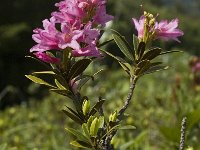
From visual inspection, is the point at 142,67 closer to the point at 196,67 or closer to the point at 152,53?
the point at 152,53

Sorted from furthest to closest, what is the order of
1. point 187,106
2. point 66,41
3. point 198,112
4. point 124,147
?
point 187,106
point 124,147
point 198,112
point 66,41

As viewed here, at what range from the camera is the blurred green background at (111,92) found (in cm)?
207

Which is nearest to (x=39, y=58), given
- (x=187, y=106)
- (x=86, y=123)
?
(x=86, y=123)

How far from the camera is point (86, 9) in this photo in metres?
0.96

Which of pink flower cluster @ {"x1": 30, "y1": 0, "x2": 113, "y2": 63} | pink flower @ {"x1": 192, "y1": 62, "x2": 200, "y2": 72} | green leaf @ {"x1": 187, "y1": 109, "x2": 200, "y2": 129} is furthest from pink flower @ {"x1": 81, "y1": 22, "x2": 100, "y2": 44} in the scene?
pink flower @ {"x1": 192, "y1": 62, "x2": 200, "y2": 72}

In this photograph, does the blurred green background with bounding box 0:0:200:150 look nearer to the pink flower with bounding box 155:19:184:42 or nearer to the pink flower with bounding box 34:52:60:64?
the pink flower with bounding box 155:19:184:42

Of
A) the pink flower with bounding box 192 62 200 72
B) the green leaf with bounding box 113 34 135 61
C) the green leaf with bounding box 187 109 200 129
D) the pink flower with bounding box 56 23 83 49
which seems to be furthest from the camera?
the pink flower with bounding box 192 62 200 72

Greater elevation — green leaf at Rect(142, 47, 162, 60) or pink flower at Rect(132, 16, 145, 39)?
pink flower at Rect(132, 16, 145, 39)

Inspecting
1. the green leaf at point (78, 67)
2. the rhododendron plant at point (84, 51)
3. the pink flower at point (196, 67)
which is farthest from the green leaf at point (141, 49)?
the pink flower at point (196, 67)

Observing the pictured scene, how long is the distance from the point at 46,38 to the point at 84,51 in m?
0.07

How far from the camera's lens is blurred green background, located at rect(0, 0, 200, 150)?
207 cm

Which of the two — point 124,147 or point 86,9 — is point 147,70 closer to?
point 86,9

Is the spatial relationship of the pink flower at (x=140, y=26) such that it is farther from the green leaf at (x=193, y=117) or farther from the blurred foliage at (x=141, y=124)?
the green leaf at (x=193, y=117)

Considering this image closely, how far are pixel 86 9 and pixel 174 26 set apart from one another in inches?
7.1
